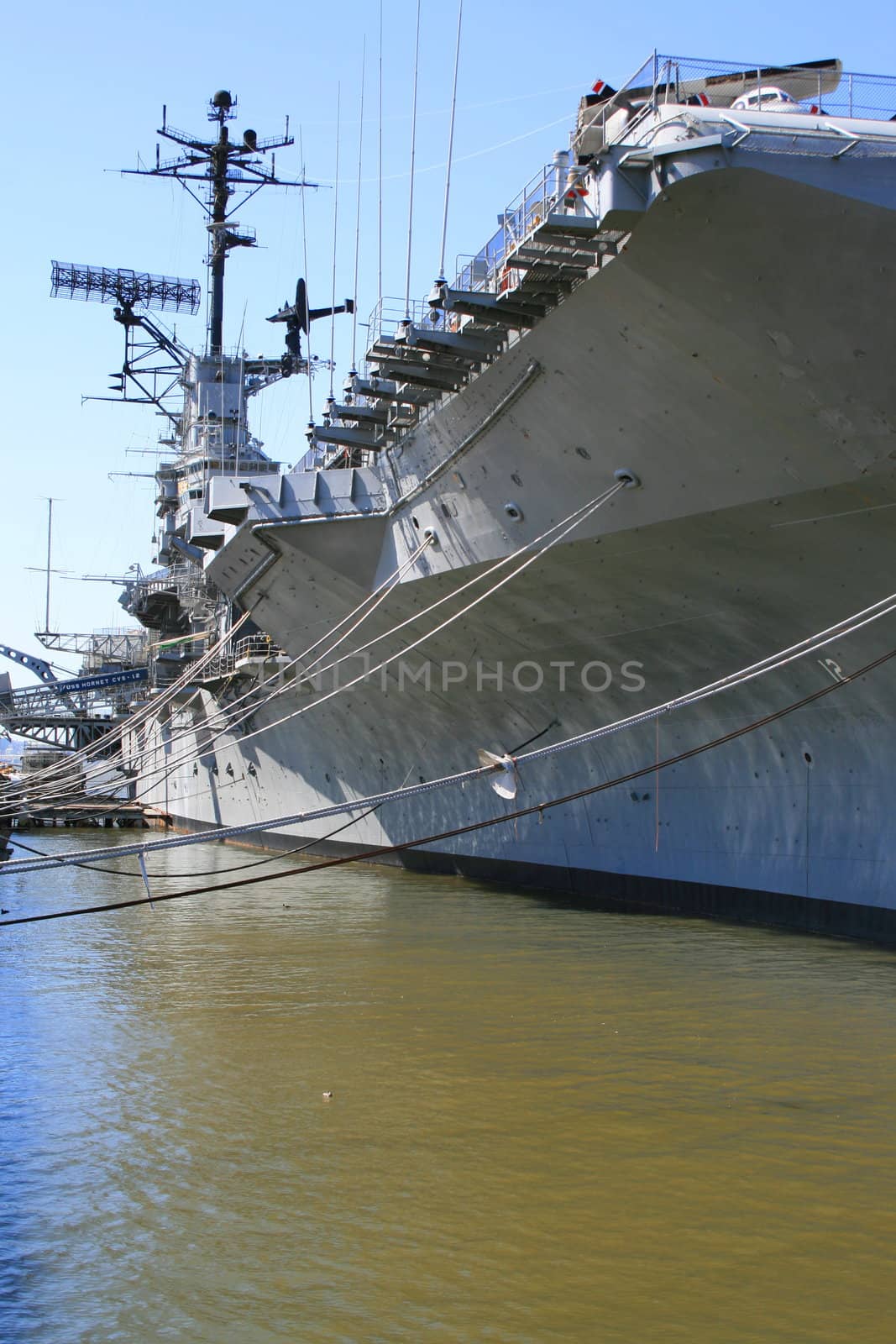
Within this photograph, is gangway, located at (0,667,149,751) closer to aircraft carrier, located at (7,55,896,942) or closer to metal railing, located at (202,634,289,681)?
metal railing, located at (202,634,289,681)

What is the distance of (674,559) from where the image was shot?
966 cm

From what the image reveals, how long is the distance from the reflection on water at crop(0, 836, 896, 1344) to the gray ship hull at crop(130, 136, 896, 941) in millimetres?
1552

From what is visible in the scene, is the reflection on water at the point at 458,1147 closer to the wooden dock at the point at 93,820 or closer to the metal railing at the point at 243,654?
the metal railing at the point at 243,654

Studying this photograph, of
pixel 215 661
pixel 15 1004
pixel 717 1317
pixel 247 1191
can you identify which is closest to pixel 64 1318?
pixel 247 1191

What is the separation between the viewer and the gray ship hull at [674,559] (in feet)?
24.7

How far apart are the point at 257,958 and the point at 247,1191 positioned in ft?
18.0

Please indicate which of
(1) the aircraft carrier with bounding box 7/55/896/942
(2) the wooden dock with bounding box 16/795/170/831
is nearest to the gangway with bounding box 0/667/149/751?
(2) the wooden dock with bounding box 16/795/170/831

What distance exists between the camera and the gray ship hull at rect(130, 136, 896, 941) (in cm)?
752

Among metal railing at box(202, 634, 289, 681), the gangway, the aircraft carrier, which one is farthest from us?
the gangway

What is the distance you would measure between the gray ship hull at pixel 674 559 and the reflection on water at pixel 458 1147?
5.09ft

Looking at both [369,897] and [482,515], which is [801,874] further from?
[369,897]

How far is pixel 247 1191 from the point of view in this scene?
509 cm

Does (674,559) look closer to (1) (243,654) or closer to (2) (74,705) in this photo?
(1) (243,654)

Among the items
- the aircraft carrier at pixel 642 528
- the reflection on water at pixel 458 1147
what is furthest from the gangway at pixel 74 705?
the reflection on water at pixel 458 1147
